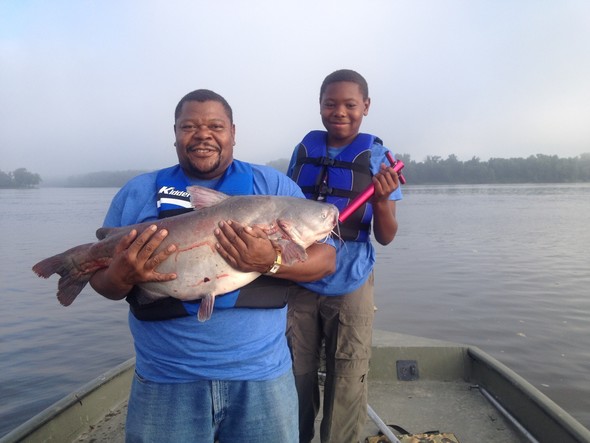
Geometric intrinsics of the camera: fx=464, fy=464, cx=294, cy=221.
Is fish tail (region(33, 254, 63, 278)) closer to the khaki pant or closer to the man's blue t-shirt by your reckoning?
the man's blue t-shirt

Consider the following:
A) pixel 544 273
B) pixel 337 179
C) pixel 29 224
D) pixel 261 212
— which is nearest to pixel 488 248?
pixel 544 273

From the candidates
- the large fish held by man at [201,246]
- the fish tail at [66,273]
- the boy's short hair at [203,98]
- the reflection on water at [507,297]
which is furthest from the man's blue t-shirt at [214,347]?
the reflection on water at [507,297]

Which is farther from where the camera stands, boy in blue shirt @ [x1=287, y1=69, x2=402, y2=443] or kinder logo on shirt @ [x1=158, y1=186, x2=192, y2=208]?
boy in blue shirt @ [x1=287, y1=69, x2=402, y2=443]

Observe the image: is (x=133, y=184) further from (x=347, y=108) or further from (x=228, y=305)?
(x=347, y=108)

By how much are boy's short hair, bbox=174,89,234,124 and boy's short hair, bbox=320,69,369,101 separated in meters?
1.38

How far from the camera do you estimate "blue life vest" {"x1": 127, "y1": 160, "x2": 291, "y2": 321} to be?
266cm

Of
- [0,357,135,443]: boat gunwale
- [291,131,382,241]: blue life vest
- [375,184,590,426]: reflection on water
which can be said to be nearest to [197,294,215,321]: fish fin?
[291,131,382,241]: blue life vest

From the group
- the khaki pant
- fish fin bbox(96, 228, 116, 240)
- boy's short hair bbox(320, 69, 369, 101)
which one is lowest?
the khaki pant

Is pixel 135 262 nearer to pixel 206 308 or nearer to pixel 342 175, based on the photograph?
pixel 206 308

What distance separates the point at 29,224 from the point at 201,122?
3357 cm

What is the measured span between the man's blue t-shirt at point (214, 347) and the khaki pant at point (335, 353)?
1.13 meters

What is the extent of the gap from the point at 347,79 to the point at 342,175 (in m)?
0.84

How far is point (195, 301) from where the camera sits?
2.71 meters

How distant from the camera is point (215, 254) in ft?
8.95
